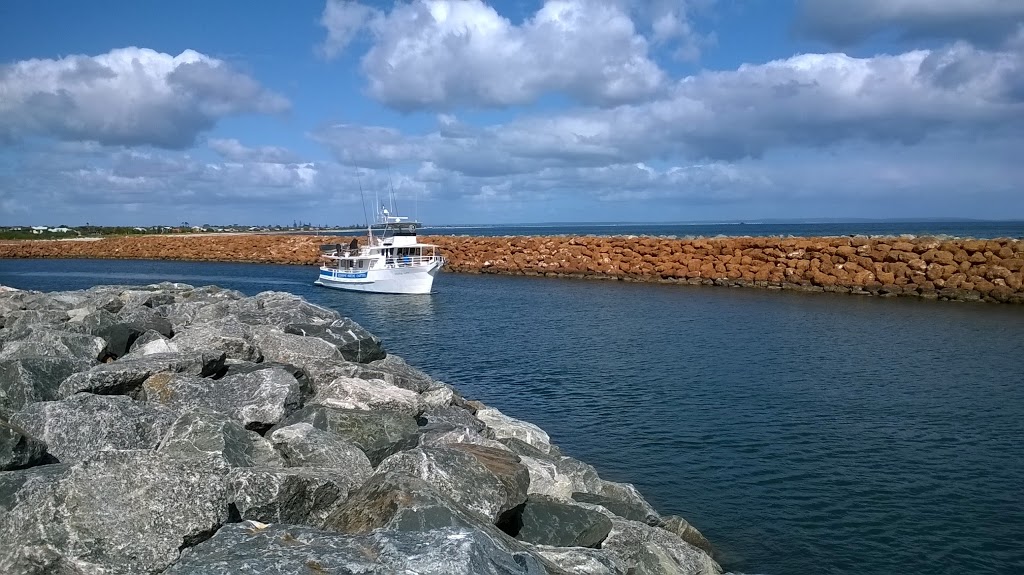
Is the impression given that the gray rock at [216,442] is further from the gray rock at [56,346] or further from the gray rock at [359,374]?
the gray rock at [56,346]

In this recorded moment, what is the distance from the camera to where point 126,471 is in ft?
16.1

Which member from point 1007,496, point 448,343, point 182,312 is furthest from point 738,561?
point 448,343

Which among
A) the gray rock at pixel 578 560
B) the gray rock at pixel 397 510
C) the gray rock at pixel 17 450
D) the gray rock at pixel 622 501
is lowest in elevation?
the gray rock at pixel 622 501

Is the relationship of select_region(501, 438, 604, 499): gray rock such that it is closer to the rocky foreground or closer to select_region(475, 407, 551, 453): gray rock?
the rocky foreground

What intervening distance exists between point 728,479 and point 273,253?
6076cm

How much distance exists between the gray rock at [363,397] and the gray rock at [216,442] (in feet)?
5.80

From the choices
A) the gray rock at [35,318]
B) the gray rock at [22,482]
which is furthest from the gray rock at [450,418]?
the gray rock at [35,318]

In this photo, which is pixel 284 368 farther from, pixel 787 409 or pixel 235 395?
pixel 787 409

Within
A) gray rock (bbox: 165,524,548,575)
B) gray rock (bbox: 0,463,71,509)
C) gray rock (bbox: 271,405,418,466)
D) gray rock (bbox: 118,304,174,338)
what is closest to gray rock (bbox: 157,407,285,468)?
gray rock (bbox: 0,463,71,509)

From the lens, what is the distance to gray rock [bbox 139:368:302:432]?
24.3 feet

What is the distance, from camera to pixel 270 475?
5250mm

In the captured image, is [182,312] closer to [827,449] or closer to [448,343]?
[448,343]

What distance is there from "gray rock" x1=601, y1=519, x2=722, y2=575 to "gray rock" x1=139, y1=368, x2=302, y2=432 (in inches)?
133

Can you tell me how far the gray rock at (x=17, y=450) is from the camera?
5305mm
